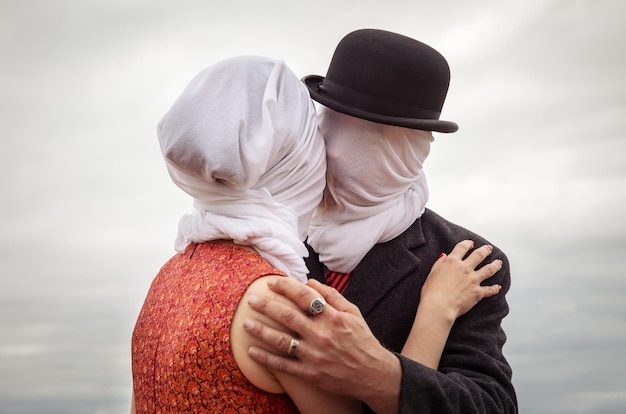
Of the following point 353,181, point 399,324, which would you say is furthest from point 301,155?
point 399,324

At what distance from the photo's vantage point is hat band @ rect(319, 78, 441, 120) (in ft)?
10.9

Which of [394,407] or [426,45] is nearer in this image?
[394,407]

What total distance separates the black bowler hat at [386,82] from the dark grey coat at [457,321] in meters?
0.57

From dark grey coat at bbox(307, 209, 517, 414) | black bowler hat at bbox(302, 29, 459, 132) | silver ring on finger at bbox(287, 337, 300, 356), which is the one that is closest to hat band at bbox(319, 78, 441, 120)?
black bowler hat at bbox(302, 29, 459, 132)

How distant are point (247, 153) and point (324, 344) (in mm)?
673

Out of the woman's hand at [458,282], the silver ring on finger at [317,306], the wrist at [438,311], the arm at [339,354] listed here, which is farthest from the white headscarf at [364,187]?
the silver ring on finger at [317,306]

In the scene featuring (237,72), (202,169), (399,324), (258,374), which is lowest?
(399,324)

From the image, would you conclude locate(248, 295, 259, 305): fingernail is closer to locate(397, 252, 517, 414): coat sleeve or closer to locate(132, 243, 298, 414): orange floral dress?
locate(132, 243, 298, 414): orange floral dress

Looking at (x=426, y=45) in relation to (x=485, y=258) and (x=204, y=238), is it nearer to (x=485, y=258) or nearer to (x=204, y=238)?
(x=485, y=258)

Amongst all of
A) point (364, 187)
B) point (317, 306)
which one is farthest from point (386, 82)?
point (317, 306)

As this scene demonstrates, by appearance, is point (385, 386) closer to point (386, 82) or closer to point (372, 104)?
point (372, 104)

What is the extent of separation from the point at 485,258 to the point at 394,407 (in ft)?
3.70

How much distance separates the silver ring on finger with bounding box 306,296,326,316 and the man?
29cm

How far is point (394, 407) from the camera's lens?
9.27 ft
